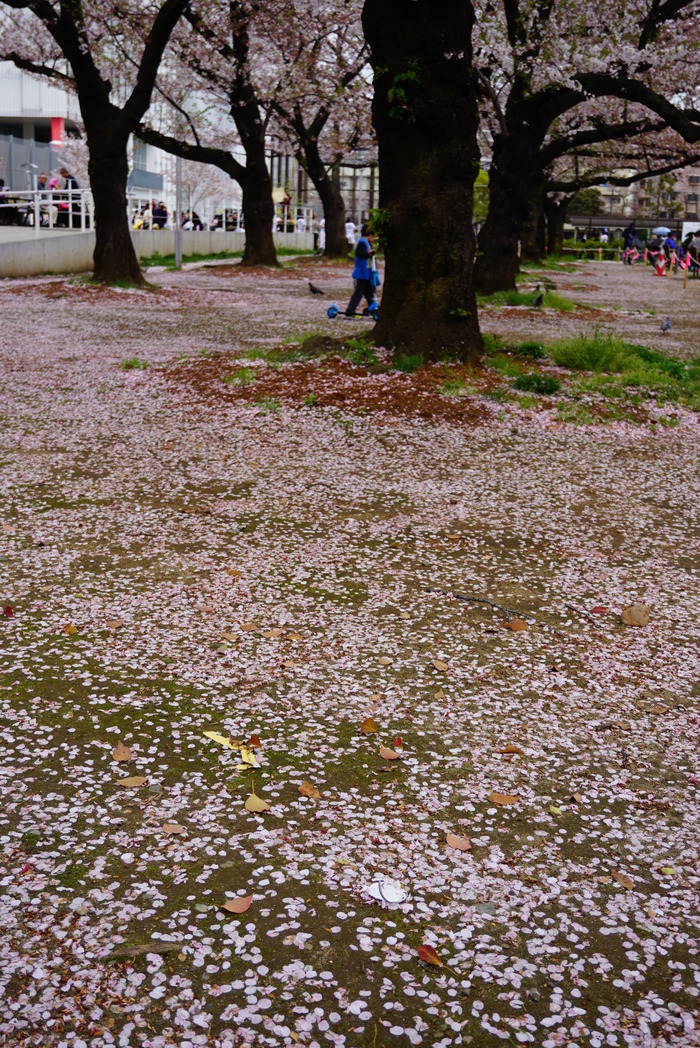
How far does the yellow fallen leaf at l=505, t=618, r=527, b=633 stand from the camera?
4.87 m

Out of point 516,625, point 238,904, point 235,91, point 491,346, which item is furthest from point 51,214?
point 238,904

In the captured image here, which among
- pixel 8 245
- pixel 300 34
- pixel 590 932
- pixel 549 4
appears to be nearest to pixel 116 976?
pixel 590 932

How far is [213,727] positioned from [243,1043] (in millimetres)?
1517

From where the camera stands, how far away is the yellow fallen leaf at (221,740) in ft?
12.0

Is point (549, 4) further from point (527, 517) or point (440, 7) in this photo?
point (527, 517)

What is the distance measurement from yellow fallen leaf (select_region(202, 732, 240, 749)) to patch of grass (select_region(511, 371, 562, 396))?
25.1 ft

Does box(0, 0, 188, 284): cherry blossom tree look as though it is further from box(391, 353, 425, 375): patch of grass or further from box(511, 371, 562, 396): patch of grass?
box(511, 371, 562, 396): patch of grass

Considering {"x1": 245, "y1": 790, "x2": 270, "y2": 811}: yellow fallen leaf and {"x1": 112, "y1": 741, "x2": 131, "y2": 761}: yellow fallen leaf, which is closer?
{"x1": 245, "y1": 790, "x2": 270, "y2": 811}: yellow fallen leaf

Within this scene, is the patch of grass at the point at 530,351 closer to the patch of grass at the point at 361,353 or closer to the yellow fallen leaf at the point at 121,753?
the patch of grass at the point at 361,353

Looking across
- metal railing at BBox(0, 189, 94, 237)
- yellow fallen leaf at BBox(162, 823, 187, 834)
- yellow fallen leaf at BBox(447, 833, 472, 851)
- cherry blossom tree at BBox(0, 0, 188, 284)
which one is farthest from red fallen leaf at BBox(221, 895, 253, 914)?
metal railing at BBox(0, 189, 94, 237)

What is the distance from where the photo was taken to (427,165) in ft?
36.3

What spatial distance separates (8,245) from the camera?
2470 centimetres

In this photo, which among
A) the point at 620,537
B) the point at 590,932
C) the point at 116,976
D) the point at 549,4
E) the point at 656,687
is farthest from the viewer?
the point at 549,4

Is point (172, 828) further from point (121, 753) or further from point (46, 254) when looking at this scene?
point (46, 254)
